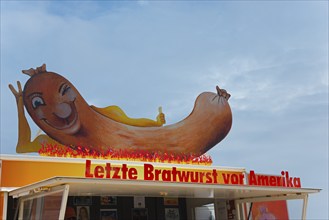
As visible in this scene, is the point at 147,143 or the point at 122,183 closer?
the point at 122,183

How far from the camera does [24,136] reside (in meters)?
13.7

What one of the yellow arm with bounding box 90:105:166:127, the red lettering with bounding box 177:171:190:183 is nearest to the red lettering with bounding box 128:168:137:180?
the red lettering with bounding box 177:171:190:183

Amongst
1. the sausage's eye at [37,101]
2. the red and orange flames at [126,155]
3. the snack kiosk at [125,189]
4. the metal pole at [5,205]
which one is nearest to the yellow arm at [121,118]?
the red and orange flames at [126,155]

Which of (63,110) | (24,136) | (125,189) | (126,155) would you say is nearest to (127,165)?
(126,155)

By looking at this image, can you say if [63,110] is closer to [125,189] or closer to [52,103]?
[52,103]

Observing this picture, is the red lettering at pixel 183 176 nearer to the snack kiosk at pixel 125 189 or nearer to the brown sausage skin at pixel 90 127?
the snack kiosk at pixel 125 189

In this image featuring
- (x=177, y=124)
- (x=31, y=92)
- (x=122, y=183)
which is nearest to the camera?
(x=122, y=183)

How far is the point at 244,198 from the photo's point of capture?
14.7 metres

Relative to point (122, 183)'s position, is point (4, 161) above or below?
above

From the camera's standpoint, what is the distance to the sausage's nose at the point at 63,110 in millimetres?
14523

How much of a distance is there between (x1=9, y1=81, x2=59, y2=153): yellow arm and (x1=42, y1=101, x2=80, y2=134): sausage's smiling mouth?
1.64ft

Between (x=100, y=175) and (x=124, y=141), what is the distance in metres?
5.27

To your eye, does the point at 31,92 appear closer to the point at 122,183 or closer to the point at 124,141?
the point at 124,141

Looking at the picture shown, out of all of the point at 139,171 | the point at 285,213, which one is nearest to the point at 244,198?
the point at 285,213
